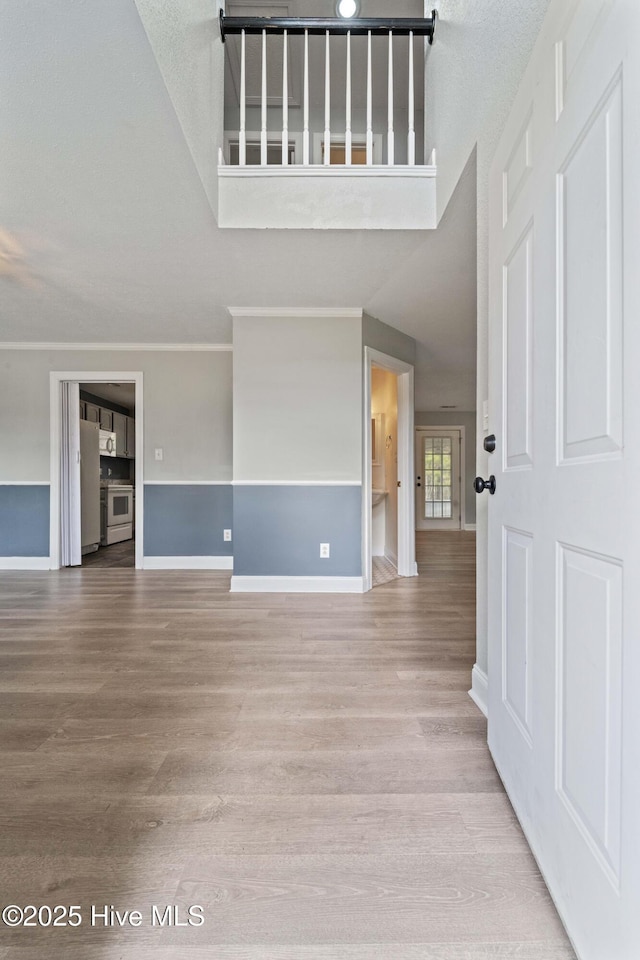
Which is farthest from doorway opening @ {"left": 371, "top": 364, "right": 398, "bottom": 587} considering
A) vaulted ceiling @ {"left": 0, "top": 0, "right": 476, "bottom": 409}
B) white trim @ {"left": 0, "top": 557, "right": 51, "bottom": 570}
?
white trim @ {"left": 0, "top": 557, "right": 51, "bottom": 570}

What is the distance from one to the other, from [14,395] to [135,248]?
2895 millimetres

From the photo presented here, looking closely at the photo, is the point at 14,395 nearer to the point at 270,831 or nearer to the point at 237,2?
the point at 237,2

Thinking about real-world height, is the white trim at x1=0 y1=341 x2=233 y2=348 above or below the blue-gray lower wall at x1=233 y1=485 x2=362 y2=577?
above

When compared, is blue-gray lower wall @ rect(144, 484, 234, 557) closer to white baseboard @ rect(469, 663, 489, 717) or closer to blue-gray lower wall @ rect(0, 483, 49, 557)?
blue-gray lower wall @ rect(0, 483, 49, 557)

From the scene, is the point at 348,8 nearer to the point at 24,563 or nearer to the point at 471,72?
the point at 471,72

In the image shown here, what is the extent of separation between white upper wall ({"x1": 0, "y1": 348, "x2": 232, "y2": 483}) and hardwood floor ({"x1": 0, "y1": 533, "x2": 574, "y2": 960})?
242cm

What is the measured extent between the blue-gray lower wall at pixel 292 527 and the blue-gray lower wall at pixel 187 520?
3.16 ft

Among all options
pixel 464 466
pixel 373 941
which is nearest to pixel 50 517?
pixel 373 941

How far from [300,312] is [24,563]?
148 inches

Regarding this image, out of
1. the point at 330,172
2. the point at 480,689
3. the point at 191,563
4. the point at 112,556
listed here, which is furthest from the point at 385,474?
the point at 480,689

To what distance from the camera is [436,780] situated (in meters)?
1.29

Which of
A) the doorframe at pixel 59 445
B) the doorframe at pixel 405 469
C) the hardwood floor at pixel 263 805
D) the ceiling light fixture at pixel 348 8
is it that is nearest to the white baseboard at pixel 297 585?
the doorframe at pixel 405 469

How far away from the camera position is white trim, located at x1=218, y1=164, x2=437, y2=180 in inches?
93.2

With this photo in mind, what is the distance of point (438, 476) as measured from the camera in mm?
8188
